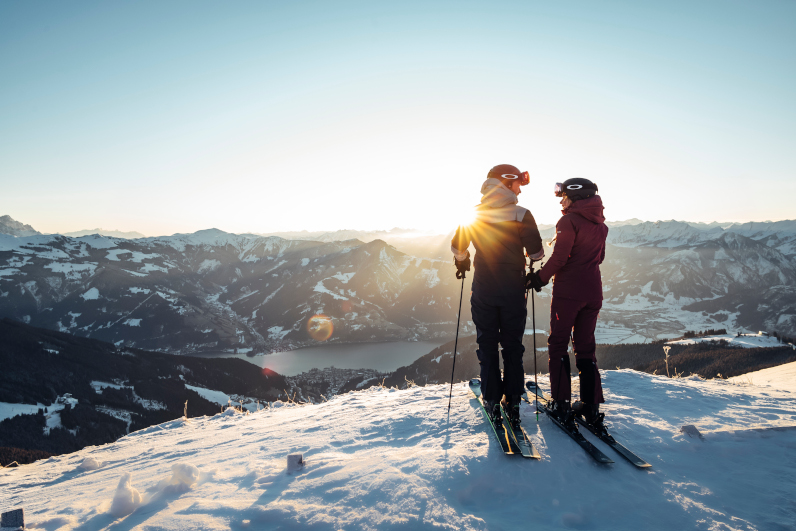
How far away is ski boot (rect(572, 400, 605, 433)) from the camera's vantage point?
13.1 ft

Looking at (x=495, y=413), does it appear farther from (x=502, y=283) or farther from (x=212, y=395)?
(x=212, y=395)

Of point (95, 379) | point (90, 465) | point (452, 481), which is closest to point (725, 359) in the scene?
point (452, 481)

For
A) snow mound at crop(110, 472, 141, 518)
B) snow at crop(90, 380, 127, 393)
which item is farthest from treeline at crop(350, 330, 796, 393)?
snow at crop(90, 380, 127, 393)

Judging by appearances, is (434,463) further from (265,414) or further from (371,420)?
(265,414)

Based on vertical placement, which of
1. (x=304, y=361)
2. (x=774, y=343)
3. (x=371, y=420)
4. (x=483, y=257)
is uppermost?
(x=483, y=257)

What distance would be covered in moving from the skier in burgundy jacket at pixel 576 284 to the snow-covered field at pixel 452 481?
57cm

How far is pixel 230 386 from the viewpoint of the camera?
119 meters

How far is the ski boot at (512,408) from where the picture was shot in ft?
14.1

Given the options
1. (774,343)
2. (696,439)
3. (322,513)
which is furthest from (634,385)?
(774,343)

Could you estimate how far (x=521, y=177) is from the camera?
→ 508 cm

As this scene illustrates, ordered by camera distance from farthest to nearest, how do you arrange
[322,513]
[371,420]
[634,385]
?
[634,385] → [371,420] → [322,513]

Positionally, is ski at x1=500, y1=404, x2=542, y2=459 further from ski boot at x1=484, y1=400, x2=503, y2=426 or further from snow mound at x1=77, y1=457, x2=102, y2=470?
snow mound at x1=77, y1=457, x2=102, y2=470

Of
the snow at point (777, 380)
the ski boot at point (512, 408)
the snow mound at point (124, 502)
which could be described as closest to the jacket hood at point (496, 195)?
the ski boot at point (512, 408)

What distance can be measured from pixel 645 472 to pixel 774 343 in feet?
228
